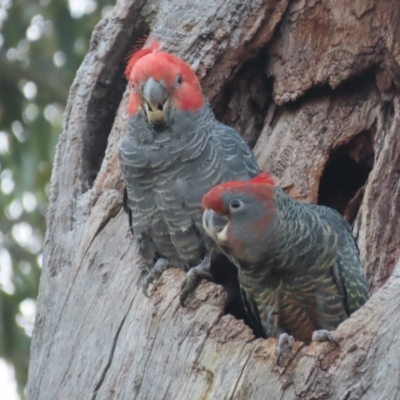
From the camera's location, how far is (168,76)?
3.78 meters

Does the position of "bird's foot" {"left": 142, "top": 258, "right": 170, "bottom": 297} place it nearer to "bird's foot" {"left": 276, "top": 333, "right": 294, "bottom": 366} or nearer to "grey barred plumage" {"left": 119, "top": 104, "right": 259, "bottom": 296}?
"grey barred plumage" {"left": 119, "top": 104, "right": 259, "bottom": 296}

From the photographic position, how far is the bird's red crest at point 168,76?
12.4 ft

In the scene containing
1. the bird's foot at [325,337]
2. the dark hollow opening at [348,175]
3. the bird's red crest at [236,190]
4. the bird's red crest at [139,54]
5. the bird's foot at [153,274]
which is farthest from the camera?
the dark hollow opening at [348,175]

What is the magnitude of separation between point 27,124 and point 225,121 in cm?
363

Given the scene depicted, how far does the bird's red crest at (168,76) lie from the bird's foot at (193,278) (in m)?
0.80

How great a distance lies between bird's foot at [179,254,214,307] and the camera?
11.6 ft

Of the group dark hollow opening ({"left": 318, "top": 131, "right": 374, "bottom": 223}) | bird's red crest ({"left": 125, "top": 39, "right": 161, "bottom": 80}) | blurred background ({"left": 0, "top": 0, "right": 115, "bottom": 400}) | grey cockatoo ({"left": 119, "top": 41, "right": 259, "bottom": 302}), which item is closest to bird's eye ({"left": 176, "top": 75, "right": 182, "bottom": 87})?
grey cockatoo ({"left": 119, "top": 41, "right": 259, "bottom": 302})

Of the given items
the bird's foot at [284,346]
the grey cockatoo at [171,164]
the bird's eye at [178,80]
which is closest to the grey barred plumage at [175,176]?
the grey cockatoo at [171,164]

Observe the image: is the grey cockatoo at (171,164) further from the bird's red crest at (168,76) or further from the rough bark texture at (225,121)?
the rough bark texture at (225,121)

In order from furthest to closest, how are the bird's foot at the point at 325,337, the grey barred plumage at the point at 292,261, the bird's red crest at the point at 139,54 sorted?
the bird's red crest at the point at 139,54 → the grey barred plumage at the point at 292,261 → the bird's foot at the point at 325,337

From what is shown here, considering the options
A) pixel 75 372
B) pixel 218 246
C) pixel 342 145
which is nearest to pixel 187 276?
pixel 218 246

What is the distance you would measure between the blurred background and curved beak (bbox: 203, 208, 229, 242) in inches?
164

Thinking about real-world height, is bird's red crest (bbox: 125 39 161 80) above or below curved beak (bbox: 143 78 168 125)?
above

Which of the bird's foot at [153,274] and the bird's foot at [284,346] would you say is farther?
the bird's foot at [153,274]
